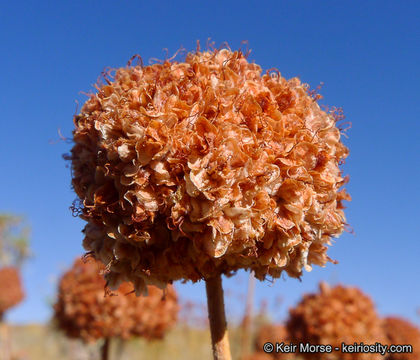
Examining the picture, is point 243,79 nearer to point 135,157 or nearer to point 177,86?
point 177,86

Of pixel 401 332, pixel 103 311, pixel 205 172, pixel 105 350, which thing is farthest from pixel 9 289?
pixel 205 172

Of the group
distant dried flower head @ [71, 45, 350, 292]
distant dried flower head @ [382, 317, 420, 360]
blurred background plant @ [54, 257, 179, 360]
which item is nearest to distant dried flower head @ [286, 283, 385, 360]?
blurred background plant @ [54, 257, 179, 360]

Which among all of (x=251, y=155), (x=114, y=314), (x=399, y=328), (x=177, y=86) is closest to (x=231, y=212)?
(x=251, y=155)

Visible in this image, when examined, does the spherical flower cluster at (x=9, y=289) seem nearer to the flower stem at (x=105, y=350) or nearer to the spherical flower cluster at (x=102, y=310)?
the spherical flower cluster at (x=102, y=310)

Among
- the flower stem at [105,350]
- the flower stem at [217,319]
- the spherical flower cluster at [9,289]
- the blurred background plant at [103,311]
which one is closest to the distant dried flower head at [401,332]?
the blurred background plant at [103,311]

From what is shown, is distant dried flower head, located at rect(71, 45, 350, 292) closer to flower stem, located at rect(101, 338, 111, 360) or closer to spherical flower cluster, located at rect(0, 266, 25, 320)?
flower stem, located at rect(101, 338, 111, 360)

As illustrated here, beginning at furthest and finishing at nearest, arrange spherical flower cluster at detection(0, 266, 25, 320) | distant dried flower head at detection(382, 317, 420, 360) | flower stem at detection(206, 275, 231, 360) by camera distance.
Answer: spherical flower cluster at detection(0, 266, 25, 320)
distant dried flower head at detection(382, 317, 420, 360)
flower stem at detection(206, 275, 231, 360)
